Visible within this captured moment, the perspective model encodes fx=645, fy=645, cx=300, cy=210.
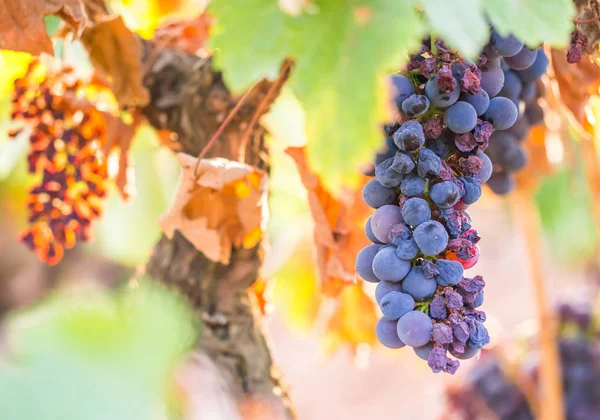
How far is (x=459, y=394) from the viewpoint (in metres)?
1.51

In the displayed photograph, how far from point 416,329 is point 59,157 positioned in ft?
1.90

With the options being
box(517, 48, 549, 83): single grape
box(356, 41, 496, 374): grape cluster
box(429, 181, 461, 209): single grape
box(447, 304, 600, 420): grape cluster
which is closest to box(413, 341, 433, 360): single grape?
box(356, 41, 496, 374): grape cluster

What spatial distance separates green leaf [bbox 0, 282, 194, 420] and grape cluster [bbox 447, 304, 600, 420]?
1115 millimetres

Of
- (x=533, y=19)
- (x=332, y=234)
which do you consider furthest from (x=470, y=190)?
(x=332, y=234)

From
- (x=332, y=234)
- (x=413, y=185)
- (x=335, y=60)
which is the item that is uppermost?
(x=335, y=60)

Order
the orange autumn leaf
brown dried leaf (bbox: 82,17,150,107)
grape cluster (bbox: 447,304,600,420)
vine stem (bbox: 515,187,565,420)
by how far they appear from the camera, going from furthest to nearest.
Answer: grape cluster (bbox: 447,304,600,420) → vine stem (bbox: 515,187,565,420) → the orange autumn leaf → brown dried leaf (bbox: 82,17,150,107)

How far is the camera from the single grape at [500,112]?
56 cm

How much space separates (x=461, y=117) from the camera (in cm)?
52

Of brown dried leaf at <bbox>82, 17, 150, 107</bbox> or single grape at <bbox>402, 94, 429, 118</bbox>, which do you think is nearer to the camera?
single grape at <bbox>402, 94, 429, 118</bbox>

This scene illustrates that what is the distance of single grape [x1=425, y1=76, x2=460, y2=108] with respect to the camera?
0.51 m

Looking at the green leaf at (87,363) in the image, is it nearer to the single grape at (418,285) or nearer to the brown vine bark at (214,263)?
the single grape at (418,285)

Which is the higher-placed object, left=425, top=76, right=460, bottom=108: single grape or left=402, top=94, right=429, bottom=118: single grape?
left=425, top=76, right=460, bottom=108: single grape

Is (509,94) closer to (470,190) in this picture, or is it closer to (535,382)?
(470,190)

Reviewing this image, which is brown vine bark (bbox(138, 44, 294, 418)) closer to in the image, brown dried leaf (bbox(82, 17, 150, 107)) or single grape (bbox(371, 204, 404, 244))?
brown dried leaf (bbox(82, 17, 150, 107))
